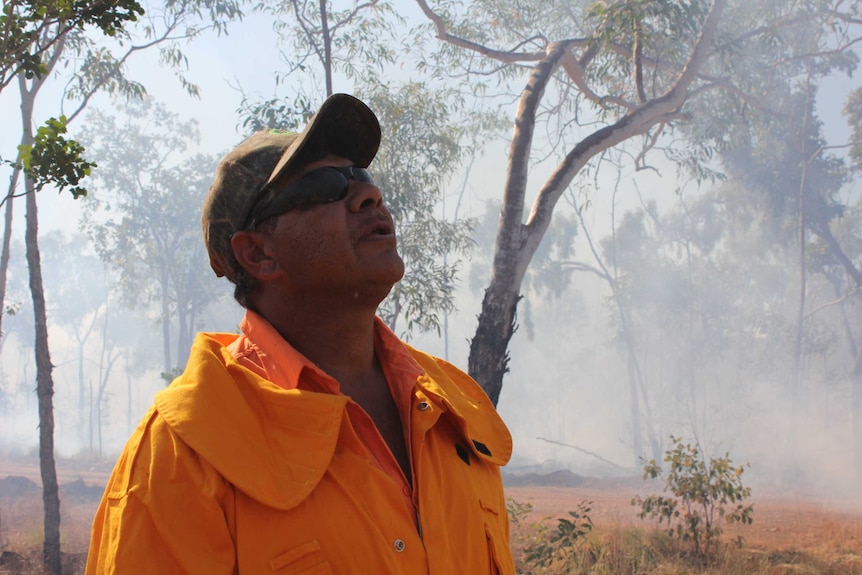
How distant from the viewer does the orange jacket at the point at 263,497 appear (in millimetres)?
1098

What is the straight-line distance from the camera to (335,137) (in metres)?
1.51

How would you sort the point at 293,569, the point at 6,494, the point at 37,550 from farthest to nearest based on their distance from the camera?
the point at 6,494
the point at 37,550
the point at 293,569

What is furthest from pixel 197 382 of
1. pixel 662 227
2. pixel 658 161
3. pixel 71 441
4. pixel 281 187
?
pixel 71 441

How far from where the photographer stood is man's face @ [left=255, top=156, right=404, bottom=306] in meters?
1.46

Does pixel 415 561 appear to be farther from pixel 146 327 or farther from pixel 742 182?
pixel 146 327

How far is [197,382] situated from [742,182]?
89.6 ft

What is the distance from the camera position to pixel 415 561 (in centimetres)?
121

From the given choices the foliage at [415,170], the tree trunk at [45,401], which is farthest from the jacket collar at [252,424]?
the foliage at [415,170]

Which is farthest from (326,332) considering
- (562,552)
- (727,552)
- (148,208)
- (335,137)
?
(148,208)

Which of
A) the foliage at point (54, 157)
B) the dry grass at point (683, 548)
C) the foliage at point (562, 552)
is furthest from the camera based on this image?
the dry grass at point (683, 548)

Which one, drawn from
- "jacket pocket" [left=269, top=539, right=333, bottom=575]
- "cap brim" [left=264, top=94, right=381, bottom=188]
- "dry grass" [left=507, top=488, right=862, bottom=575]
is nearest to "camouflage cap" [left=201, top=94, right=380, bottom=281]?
"cap brim" [left=264, top=94, right=381, bottom=188]

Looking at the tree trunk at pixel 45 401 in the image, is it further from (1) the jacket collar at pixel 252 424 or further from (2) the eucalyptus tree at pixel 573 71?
(1) the jacket collar at pixel 252 424

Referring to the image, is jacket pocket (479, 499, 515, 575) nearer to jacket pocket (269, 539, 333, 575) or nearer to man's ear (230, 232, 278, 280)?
jacket pocket (269, 539, 333, 575)

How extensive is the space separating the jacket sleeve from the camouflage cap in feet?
1.67
